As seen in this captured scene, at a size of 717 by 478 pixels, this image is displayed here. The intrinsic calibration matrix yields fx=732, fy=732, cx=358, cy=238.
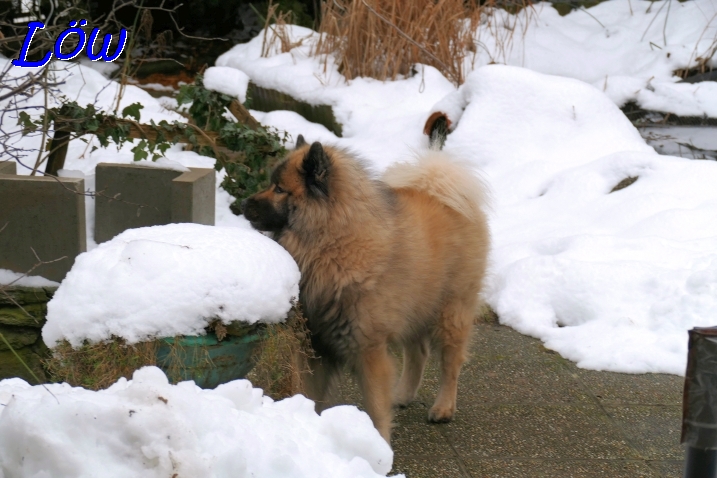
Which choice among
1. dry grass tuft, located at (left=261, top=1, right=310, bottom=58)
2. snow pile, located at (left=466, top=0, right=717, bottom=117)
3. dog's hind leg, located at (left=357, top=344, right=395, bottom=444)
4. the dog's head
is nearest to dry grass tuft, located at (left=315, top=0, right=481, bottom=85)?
snow pile, located at (left=466, top=0, right=717, bottom=117)

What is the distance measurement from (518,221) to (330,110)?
2593 millimetres

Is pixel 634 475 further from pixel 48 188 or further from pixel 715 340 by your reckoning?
pixel 48 188

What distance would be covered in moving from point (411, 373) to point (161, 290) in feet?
5.86

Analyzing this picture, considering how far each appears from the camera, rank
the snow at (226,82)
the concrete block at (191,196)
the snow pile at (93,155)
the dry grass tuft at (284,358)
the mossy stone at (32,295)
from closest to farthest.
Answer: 1. the dry grass tuft at (284,358)
2. the mossy stone at (32,295)
3. the concrete block at (191,196)
4. the snow pile at (93,155)
5. the snow at (226,82)

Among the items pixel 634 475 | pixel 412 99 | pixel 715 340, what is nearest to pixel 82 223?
pixel 634 475

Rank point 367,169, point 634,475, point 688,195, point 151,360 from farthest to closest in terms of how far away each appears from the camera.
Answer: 1. point 688,195
2. point 367,169
3. point 634,475
4. point 151,360

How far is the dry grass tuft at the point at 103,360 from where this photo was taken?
8.21ft

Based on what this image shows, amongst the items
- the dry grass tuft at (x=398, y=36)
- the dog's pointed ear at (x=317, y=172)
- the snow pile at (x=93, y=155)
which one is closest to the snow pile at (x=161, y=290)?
the dog's pointed ear at (x=317, y=172)

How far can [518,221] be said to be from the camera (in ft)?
19.8

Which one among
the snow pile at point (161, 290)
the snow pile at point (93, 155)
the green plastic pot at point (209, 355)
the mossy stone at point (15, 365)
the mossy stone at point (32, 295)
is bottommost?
the mossy stone at point (15, 365)

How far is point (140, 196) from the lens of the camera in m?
4.42

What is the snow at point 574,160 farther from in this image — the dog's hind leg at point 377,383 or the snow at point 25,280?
the snow at point 25,280

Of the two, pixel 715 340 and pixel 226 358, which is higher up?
pixel 715 340

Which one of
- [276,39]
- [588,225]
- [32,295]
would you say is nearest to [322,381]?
[32,295]
